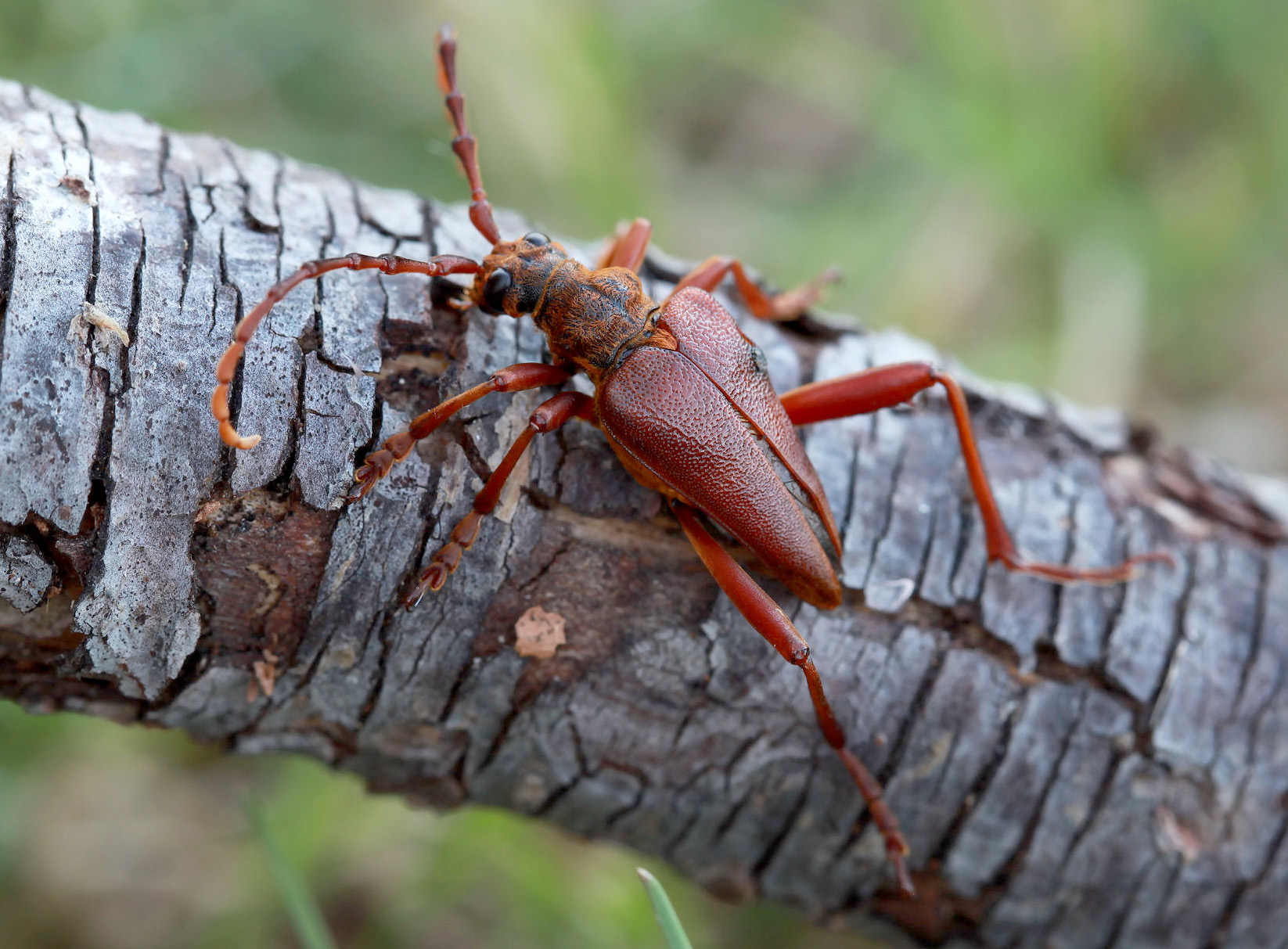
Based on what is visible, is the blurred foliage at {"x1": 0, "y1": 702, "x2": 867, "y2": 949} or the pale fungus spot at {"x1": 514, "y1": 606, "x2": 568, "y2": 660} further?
the blurred foliage at {"x1": 0, "y1": 702, "x2": 867, "y2": 949}

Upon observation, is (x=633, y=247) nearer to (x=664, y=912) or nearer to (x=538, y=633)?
(x=538, y=633)

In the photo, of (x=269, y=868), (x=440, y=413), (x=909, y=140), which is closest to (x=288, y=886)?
(x=269, y=868)

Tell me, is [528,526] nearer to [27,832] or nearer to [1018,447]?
[1018,447]

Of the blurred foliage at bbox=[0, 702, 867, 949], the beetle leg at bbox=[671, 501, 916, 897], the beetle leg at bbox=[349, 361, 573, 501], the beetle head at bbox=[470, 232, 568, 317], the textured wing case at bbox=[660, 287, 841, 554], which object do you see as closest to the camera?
the beetle leg at bbox=[349, 361, 573, 501]

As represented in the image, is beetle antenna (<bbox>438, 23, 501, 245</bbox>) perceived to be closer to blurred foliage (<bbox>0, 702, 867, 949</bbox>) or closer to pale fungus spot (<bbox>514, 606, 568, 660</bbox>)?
pale fungus spot (<bbox>514, 606, 568, 660</bbox>)

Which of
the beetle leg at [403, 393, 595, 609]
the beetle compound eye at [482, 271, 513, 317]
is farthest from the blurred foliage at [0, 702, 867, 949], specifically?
the beetle compound eye at [482, 271, 513, 317]

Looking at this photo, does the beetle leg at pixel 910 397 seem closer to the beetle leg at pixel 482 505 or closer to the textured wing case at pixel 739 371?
the textured wing case at pixel 739 371

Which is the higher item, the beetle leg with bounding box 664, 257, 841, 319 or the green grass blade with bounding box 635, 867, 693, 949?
the beetle leg with bounding box 664, 257, 841, 319

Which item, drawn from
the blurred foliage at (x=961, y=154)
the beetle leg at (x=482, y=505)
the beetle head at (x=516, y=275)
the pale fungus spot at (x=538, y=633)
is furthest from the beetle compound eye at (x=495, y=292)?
the blurred foliage at (x=961, y=154)
